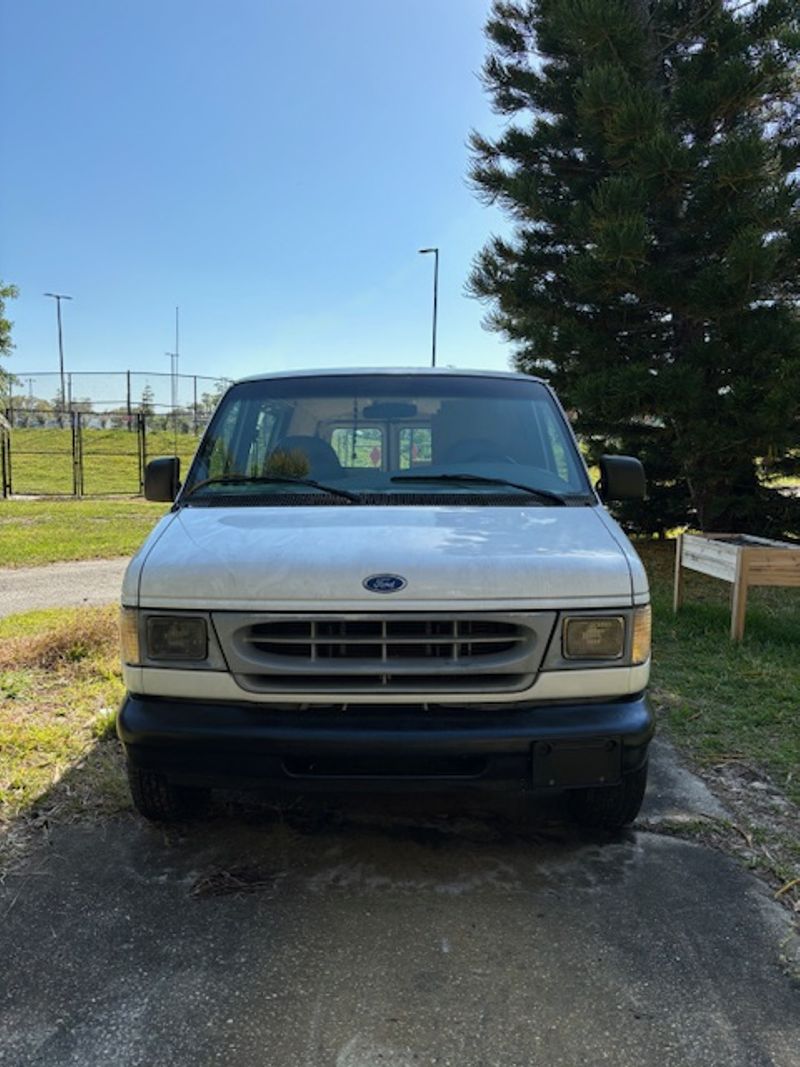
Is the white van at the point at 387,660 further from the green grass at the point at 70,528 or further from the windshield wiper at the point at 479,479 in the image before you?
the green grass at the point at 70,528

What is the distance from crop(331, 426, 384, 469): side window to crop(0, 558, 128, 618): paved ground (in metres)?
4.60

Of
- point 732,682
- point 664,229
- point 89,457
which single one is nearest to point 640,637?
point 732,682

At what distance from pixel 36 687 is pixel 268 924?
9.98ft

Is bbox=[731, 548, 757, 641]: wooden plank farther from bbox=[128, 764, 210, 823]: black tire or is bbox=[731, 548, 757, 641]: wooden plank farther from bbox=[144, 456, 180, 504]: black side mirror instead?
bbox=[128, 764, 210, 823]: black tire

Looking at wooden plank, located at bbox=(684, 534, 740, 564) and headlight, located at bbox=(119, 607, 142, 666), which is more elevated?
headlight, located at bbox=(119, 607, 142, 666)

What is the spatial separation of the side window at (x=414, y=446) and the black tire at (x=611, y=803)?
165cm

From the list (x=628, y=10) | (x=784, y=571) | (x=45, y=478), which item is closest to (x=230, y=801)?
(x=784, y=571)

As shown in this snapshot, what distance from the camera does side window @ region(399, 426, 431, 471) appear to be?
378 centimetres

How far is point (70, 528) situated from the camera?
13.0 m

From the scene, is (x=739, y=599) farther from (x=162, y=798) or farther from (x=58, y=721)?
(x=58, y=721)

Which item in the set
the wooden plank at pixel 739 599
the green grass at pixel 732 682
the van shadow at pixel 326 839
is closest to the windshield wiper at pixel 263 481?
the van shadow at pixel 326 839

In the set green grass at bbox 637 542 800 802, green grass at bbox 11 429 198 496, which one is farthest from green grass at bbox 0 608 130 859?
green grass at bbox 11 429 198 496

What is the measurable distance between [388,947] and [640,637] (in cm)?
137

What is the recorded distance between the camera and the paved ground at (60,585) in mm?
7699
